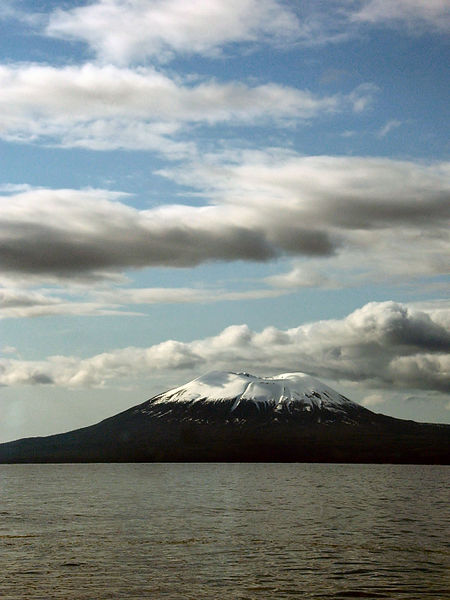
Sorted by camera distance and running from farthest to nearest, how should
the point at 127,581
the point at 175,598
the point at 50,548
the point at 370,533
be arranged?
the point at 370,533 < the point at 50,548 < the point at 127,581 < the point at 175,598

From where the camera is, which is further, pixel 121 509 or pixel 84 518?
pixel 121 509

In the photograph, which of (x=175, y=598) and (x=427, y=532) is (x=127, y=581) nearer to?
(x=175, y=598)

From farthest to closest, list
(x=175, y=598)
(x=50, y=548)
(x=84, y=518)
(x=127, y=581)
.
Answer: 1. (x=84, y=518)
2. (x=50, y=548)
3. (x=127, y=581)
4. (x=175, y=598)

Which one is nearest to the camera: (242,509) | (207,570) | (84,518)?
(207,570)

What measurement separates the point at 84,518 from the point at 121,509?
56.4 ft

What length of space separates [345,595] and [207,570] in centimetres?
1118

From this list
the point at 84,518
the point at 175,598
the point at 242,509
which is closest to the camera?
the point at 175,598

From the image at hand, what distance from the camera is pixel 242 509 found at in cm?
10462

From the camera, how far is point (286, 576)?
4912cm

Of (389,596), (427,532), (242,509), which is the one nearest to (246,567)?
(389,596)

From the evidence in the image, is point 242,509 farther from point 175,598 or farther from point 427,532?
point 175,598

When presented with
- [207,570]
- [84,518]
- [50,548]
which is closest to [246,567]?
[207,570]

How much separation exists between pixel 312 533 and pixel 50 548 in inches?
980

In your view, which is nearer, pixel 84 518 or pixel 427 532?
pixel 427 532
